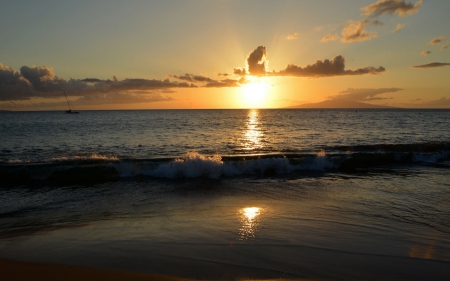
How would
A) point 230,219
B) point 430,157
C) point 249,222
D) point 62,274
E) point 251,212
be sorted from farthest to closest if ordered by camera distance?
point 430,157
point 251,212
point 230,219
point 249,222
point 62,274

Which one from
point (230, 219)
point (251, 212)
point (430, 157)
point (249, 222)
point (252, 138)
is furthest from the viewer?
point (252, 138)

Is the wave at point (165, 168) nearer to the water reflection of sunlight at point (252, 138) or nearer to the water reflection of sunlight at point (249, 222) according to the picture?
the water reflection of sunlight at point (249, 222)

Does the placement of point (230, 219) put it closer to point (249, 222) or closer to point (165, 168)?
point (249, 222)

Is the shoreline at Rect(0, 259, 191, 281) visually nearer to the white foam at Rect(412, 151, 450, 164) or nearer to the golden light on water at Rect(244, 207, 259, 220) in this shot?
the golden light on water at Rect(244, 207, 259, 220)

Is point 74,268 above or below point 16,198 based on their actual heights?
above

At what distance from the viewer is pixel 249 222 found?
26.2ft

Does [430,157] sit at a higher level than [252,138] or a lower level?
higher

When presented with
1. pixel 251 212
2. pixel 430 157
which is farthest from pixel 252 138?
pixel 251 212

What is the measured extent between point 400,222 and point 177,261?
18.7ft

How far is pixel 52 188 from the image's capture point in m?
13.1

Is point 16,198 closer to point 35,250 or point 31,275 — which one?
point 35,250

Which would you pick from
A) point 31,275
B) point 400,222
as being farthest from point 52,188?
point 400,222

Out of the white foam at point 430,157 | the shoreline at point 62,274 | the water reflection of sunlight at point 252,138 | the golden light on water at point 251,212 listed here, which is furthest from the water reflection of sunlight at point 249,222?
the water reflection of sunlight at point 252,138

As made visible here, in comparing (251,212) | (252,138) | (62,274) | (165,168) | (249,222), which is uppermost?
(62,274)
